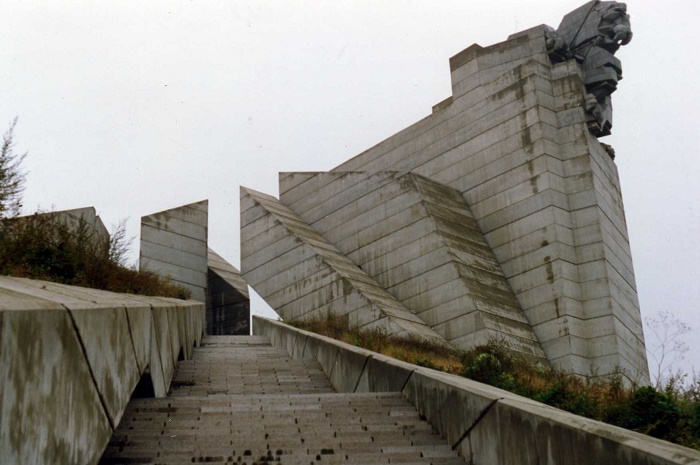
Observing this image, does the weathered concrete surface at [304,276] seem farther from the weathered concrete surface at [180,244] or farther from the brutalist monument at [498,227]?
the weathered concrete surface at [180,244]

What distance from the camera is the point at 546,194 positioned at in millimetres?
19484

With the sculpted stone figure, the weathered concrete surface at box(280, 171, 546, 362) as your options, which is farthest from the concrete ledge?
the sculpted stone figure

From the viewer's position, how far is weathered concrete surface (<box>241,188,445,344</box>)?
59.6 feet

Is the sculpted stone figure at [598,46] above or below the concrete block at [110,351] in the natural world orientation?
above

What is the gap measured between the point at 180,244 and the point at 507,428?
2232cm

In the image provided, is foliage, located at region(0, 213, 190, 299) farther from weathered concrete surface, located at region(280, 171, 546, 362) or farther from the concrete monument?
the concrete monument

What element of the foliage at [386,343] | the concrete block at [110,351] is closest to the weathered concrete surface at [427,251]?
the foliage at [386,343]

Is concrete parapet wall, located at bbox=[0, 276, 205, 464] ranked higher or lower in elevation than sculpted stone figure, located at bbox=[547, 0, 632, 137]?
lower

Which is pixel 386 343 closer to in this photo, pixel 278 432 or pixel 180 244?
pixel 278 432

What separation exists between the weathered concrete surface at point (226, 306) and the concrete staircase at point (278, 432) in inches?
807

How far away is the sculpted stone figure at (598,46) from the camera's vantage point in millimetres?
21250

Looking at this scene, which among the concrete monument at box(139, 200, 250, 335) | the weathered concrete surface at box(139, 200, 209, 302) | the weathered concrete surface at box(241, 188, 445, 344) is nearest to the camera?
the weathered concrete surface at box(241, 188, 445, 344)

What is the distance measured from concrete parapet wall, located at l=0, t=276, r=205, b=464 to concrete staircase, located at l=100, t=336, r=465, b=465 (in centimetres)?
32

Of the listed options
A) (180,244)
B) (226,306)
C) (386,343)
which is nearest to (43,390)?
(386,343)
